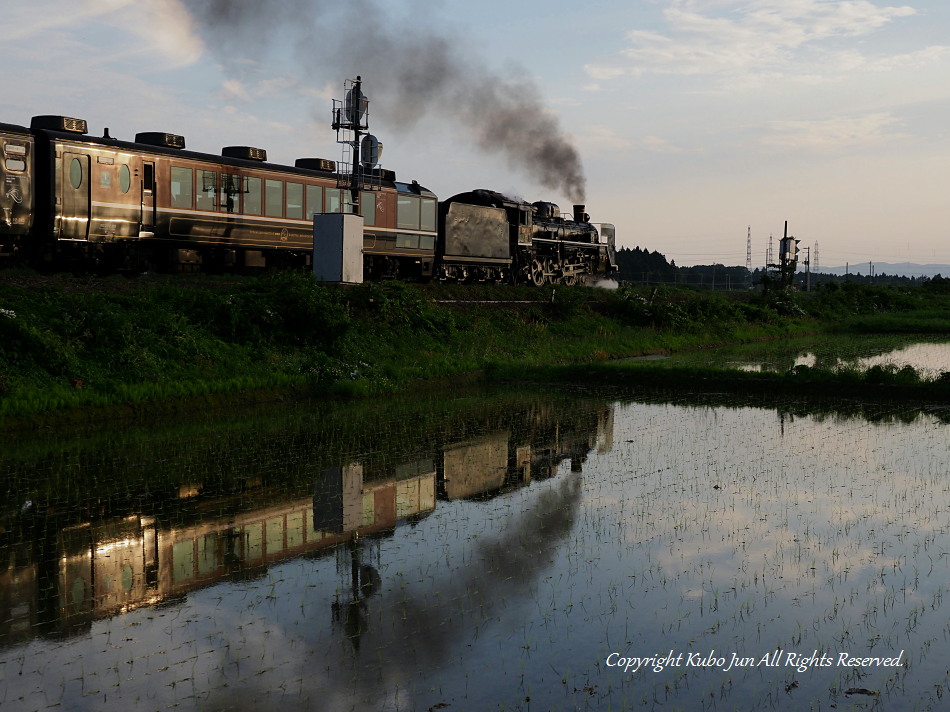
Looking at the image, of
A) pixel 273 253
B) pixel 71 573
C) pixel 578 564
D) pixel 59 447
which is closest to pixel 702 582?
pixel 578 564

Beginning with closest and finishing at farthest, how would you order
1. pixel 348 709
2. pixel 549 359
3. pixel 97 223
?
pixel 348 709, pixel 97 223, pixel 549 359

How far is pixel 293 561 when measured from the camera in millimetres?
7895

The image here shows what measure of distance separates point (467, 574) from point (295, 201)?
64.9ft

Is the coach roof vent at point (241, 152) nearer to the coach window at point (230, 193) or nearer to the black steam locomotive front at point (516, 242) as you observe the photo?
the coach window at point (230, 193)

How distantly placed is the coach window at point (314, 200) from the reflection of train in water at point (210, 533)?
49.1ft

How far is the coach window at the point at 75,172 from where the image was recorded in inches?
802

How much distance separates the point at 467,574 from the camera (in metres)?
7.65

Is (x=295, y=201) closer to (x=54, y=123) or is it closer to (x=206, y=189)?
(x=206, y=189)

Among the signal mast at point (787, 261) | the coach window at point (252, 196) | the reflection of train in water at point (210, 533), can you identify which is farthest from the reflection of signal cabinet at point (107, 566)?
the signal mast at point (787, 261)

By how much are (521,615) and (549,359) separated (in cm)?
1953

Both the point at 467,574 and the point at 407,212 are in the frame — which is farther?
the point at 407,212

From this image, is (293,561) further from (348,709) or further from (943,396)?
(943,396)

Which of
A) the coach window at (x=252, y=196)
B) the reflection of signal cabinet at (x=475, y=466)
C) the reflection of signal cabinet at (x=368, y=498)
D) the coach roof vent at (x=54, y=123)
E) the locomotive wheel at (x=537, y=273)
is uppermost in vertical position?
the coach roof vent at (x=54, y=123)

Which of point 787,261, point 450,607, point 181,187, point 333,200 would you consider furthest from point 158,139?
point 787,261
